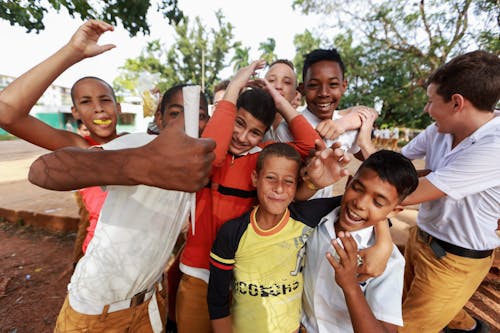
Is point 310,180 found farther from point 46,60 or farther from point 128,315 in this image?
point 46,60

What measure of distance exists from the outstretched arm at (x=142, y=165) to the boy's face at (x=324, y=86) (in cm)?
123

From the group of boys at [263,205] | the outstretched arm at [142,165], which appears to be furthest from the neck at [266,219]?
the outstretched arm at [142,165]

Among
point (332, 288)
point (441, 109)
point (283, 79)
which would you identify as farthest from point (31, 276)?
point (441, 109)

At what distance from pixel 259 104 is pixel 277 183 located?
19.9 inches

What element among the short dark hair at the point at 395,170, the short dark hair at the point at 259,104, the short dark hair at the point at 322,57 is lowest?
the short dark hair at the point at 395,170

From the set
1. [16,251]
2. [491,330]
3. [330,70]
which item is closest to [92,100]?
[330,70]

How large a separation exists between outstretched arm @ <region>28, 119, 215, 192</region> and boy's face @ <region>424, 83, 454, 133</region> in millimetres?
1687

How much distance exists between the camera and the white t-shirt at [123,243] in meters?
1.14

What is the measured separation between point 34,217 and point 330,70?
16.3ft

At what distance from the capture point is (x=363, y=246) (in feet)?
4.49

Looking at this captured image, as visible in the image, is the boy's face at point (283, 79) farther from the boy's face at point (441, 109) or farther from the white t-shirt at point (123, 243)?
the white t-shirt at point (123, 243)

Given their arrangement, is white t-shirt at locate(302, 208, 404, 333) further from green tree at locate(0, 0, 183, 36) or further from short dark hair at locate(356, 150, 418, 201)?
green tree at locate(0, 0, 183, 36)

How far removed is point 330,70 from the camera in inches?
70.1

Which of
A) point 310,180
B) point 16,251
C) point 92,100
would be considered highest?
point 92,100
